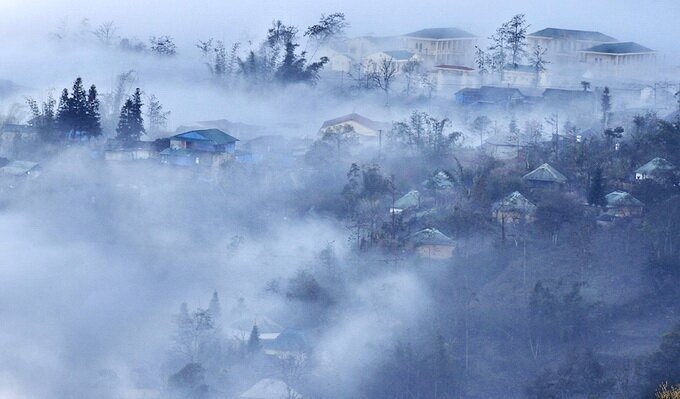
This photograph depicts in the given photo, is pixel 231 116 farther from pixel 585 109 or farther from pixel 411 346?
pixel 411 346

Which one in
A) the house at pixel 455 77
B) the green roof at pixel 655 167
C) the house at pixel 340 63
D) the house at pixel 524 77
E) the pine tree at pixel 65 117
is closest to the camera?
the green roof at pixel 655 167

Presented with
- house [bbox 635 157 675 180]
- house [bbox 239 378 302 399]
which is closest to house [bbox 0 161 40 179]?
house [bbox 239 378 302 399]

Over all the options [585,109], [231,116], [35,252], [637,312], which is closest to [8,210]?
[35,252]

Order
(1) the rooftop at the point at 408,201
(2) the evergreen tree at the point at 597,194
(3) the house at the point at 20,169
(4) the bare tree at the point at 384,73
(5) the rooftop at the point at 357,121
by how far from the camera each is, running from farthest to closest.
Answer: (4) the bare tree at the point at 384,73 < (5) the rooftop at the point at 357,121 < (3) the house at the point at 20,169 < (1) the rooftop at the point at 408,201 < (2) the evergreen tree at the point at 597,194

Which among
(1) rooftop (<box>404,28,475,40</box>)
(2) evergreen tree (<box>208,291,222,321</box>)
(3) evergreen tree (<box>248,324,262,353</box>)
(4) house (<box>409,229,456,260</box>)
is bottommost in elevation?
(3) evergreen tree (<box>248,324,262,353</box>)

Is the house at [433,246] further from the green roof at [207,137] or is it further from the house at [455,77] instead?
the house at [455,77]

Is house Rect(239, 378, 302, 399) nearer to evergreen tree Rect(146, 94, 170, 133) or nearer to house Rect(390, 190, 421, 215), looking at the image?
house Rect(390, 190, 421, 215)

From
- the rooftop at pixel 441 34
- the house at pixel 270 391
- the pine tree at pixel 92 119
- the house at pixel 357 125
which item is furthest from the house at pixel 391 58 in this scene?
the house at pixel 270 391
